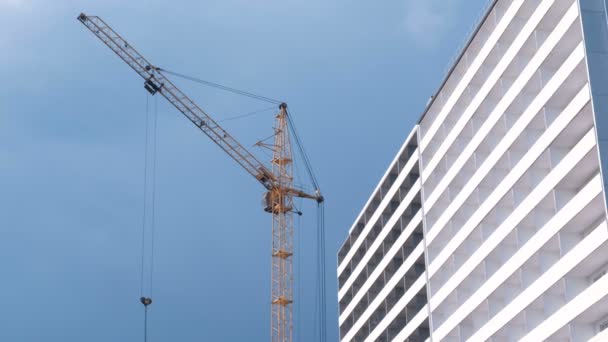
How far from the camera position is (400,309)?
3979 inches

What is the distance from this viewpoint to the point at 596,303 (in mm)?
66812

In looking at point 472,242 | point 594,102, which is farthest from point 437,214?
point 594,102

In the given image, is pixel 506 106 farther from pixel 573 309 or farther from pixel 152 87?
pixel 152 87

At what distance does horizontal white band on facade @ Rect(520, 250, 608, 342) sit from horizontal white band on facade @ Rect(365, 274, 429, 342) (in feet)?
70.7

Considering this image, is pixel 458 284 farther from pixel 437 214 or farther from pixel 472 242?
pixel 437 214

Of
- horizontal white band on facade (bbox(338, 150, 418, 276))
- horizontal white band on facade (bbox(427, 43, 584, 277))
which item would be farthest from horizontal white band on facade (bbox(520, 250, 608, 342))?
horizontal white band on facade (bbox(338, 150, 418, 276))

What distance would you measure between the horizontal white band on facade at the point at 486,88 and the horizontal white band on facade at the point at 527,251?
11541 millimetres

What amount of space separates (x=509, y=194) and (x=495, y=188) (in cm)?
325

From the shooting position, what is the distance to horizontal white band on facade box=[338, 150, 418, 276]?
342ft

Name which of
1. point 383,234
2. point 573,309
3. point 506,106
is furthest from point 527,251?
point 383,234

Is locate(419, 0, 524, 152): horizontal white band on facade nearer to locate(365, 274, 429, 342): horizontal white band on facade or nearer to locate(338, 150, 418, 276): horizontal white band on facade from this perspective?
locate(338, 150, 418, 276): horizontal white band on facade

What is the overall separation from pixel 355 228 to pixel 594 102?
54.4 metres

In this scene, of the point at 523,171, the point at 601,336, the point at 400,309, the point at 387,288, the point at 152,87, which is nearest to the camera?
the point at 601,336

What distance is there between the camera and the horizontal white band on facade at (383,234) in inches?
4029
